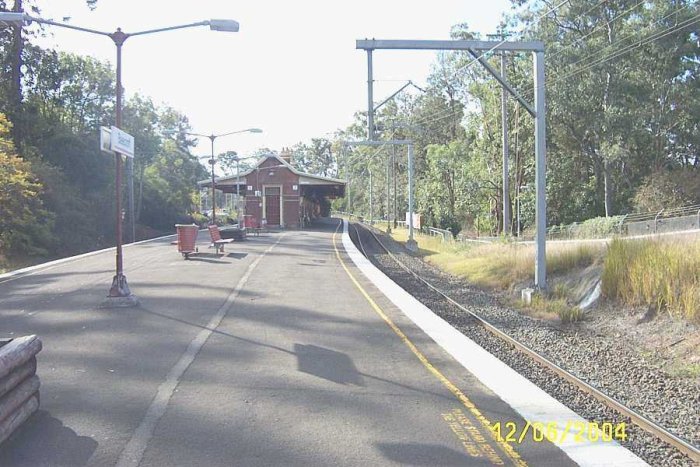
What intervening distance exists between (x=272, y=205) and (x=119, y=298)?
145ft

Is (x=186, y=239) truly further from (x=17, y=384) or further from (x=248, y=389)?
(x=17, y=384)

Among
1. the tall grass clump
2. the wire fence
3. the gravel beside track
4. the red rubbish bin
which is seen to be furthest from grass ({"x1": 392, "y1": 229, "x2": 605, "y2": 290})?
the red rubbish bin

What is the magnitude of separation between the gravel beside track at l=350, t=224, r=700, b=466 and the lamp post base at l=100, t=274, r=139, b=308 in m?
6.06

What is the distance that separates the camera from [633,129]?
129 feet

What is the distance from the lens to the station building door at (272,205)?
5453cm

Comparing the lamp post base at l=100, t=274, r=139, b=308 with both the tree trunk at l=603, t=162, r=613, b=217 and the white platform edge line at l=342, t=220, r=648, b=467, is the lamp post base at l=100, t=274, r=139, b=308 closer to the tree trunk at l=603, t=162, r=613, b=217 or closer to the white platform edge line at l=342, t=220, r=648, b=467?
the white platform edge line at l=342, t=220, r=648, b=467

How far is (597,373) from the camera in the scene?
8539 mm

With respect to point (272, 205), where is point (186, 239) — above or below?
below

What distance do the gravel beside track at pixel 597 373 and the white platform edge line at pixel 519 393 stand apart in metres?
0.33

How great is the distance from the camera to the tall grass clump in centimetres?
Answer: 1054

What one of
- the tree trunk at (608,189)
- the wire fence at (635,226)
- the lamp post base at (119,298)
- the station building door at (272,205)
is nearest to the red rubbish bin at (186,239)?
the lamp post base at (119,298)

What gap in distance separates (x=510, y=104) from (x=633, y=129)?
31.3 feet

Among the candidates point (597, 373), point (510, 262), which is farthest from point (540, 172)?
point (597, 373)

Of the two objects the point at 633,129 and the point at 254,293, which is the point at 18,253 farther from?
the point at 633,129
